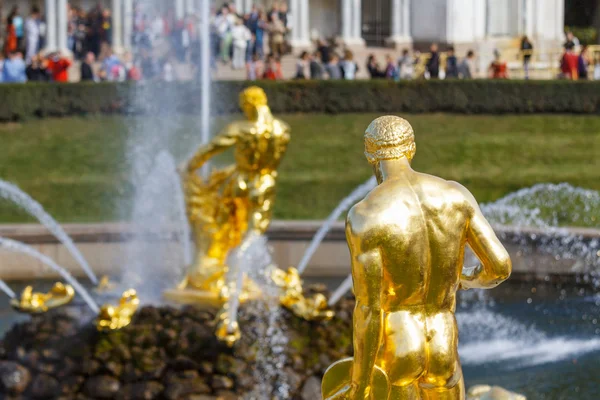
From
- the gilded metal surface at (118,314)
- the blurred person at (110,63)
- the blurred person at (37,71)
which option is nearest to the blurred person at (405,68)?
the blurred person at (110,63)

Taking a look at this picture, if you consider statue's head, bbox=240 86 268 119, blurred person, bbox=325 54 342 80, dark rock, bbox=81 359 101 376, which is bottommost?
dark rock, bbox=81 359 101 376

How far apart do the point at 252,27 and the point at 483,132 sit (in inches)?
302

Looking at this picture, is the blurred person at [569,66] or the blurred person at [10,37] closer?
the blurred person at [569,66]

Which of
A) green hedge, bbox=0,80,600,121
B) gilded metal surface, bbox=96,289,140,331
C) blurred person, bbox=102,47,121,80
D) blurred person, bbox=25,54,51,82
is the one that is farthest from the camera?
blurred person, bbox=25,54,51,82

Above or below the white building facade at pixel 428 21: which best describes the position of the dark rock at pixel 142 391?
below

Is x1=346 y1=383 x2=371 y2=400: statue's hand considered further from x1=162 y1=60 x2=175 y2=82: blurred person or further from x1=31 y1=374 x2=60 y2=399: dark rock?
x1=162 y1=60 x2=175 y2=82: blurred person

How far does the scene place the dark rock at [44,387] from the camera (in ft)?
24.8

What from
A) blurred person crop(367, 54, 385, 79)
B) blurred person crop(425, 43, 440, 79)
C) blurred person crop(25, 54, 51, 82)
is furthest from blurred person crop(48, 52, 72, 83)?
blurred person crop(425, 43, 440, 79)

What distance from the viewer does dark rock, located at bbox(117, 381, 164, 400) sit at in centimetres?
741

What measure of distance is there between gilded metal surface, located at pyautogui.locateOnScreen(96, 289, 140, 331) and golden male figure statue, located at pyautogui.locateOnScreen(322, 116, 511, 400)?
4086mm

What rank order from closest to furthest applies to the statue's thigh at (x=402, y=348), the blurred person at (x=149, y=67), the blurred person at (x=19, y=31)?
the statue's thigh at (x=402, y=348) → the blurred person at (x=149, y=67) → the blurred person at (x=19, y=31)

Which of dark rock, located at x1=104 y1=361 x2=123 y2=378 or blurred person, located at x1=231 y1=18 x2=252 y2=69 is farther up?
blurred person, located at x1=231 y1=18 x2=252 y2=69

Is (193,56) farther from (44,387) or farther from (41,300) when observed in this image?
(44,387)

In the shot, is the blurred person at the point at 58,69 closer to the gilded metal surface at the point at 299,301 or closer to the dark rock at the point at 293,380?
the gilded metal surface at the point at 299,301
